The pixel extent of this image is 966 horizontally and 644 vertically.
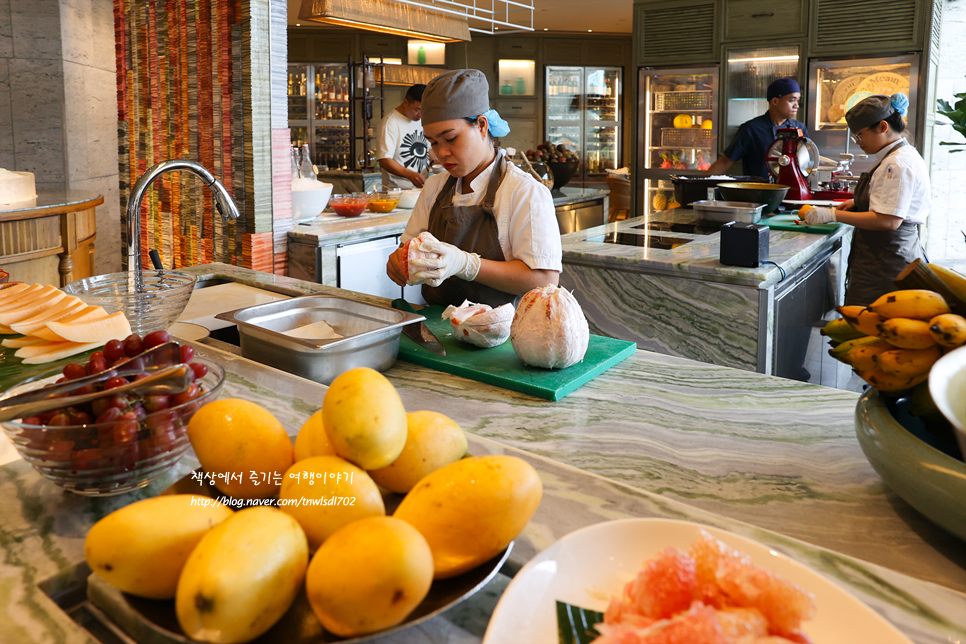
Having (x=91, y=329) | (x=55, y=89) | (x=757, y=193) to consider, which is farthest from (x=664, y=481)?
(x=55, y=89)

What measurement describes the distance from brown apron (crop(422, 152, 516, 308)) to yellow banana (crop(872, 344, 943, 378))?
1.33 m

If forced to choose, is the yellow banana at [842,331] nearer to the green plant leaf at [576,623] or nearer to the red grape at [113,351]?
the green plant leaf at [576,623]

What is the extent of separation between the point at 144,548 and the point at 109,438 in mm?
234

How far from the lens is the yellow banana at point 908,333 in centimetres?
89

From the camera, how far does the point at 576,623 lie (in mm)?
560

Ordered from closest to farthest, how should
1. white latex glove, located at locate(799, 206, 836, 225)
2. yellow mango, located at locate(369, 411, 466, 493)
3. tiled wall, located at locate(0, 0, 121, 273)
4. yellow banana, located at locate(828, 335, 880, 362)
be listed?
yellow mango, located at locate(369, 411, 466, 493) < yellow banana, located at locate(828, 335, 880, 362) < white latex glove, located at locate(799, 206, 836, 225) < tiled wall, located at locate(0, 0, 121, 273)

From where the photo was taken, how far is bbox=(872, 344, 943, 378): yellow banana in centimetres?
89

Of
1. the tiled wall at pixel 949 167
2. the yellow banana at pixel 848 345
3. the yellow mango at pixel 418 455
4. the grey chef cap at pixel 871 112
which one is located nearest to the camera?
the yellow mango at pixel 418 455

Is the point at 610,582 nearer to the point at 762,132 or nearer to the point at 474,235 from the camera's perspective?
the point at 474,235

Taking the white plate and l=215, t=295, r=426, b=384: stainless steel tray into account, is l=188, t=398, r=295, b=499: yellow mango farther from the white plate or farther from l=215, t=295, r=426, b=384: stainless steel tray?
l=215, t=295, r=426, b=384: stainless steel tray

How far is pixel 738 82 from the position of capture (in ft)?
22.0

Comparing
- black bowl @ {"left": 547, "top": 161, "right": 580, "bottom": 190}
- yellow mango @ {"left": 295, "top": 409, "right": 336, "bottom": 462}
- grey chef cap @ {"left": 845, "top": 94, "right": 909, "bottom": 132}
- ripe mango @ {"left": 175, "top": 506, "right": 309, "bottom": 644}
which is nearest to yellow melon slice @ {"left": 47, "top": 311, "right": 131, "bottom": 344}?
yellow mango @ {"left": 295, "top": 409, "right": 336, "bottom": 462}

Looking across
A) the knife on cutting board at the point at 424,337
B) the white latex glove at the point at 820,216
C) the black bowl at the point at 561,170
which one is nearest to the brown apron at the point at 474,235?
the knife on cutting board at the point at 424,337

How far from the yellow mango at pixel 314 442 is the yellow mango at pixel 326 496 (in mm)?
41
